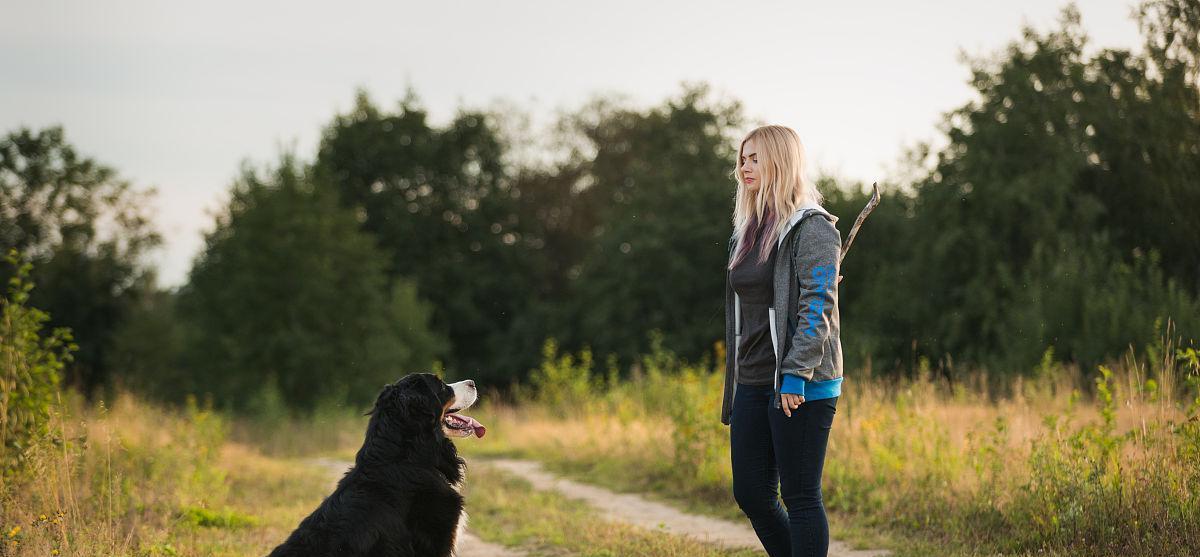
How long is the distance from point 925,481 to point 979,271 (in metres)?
13.1

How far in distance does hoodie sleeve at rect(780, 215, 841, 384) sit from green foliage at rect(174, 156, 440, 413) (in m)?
21.6

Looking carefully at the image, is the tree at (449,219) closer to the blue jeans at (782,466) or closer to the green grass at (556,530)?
the green grass at (556,530)

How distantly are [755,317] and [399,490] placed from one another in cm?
190

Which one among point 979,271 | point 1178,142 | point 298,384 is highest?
point 1178,142

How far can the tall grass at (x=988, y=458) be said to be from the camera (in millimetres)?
5328

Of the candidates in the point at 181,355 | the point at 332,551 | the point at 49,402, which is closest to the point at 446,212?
the point at 181,355

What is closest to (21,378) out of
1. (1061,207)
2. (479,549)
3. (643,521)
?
(479,549)

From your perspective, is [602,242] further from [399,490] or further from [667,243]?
[399,490]

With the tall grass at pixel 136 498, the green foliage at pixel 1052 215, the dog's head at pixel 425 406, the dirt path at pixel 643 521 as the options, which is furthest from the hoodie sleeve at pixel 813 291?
the green foliage at pixel 1052 215

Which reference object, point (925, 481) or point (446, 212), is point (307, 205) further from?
point (925, 481)

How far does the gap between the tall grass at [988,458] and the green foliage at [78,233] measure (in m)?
25.2

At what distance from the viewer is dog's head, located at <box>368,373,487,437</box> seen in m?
4.78

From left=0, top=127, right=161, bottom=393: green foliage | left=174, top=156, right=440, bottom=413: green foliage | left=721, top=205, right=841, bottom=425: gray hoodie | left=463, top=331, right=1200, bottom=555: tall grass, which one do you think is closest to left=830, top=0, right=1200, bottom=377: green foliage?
left=463, top=331, right=1200, bottom=555: tall grass

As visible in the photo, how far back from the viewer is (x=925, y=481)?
700cm
